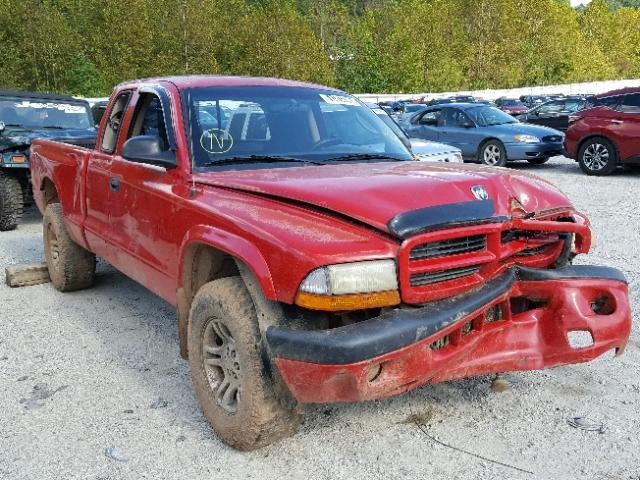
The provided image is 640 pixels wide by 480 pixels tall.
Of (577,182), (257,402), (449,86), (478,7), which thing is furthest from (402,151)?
(478,7)

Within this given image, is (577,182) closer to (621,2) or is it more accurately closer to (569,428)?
(569,428)

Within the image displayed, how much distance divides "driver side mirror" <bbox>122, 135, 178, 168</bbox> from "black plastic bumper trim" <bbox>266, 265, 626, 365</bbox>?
138cm

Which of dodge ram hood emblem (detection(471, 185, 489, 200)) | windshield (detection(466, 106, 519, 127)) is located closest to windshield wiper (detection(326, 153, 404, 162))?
dodge ram hood emblem (detection(471, 185, 489, 200))

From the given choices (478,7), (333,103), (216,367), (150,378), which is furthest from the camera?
(478,7)

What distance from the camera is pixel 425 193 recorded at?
2.90 meters

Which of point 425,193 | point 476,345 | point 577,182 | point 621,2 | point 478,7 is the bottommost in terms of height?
point 577,182

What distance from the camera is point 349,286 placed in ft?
8.61

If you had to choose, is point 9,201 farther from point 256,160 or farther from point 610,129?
point 610,129

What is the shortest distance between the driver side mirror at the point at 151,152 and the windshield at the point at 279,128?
145mm

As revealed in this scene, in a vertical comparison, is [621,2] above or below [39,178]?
above

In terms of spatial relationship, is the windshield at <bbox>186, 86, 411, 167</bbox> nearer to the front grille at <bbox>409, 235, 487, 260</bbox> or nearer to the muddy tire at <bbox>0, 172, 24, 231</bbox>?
the front grille at <bbox>409, 235, 487, 260</bbox>

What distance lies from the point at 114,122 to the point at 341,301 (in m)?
2.97

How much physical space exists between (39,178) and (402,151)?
148 inches

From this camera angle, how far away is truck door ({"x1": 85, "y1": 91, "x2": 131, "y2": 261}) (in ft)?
15.2
